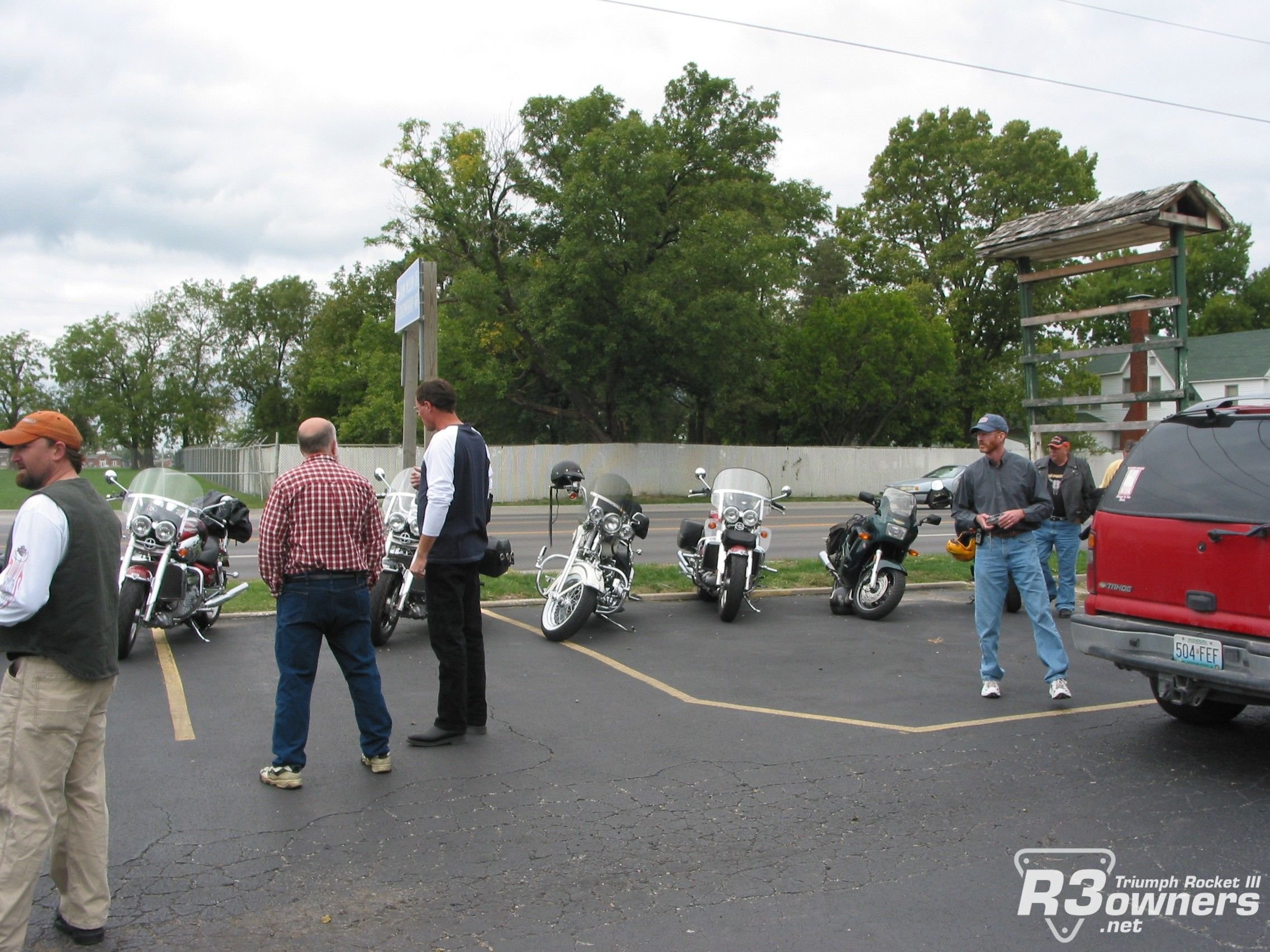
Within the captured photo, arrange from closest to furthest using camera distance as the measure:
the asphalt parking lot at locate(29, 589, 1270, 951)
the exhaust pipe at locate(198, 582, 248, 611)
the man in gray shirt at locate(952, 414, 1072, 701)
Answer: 1. the asphalt parking lot at locate(29, 589, 1270, 951)
2. the man in gray shirt at locate(952, 414, 1072, 701)
3. the exhaust pipe at locate(198, 582, 248, 611)

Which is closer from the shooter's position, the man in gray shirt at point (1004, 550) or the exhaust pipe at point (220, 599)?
the man in gray shirt at point (1004, 550)

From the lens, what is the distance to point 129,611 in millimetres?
7711

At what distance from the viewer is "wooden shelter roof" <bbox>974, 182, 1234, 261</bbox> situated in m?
11.2

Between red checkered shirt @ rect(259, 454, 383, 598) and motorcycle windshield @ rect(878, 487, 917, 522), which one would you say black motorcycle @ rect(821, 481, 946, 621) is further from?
red checkered shirt @ rect(259, 454, 383, 598)

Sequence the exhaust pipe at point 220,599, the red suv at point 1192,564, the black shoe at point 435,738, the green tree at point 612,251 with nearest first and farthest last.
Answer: the red suv at point 1192,564, the black shoe at point 435,738, the exhaust pipe at point 220,599, the green tree at point 612,251

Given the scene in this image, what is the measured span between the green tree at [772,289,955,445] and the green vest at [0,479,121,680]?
38.0m

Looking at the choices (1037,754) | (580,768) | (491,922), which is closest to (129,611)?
(580,768)

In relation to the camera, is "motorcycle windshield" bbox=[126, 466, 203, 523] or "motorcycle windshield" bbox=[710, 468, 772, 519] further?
"motorcycle windshield" bbox=[710, 468, 772, 519]

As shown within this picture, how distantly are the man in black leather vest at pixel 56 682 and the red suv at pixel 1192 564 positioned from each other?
5.15 meters

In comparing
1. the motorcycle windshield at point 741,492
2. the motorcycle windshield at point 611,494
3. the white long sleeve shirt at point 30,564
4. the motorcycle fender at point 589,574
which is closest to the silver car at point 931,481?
the motorcycle windshield at point 741,492

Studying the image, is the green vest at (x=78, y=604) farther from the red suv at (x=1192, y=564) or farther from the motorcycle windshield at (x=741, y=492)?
the motorcycle windshield at (x=741, y=492)

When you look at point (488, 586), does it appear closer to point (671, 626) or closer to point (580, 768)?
point (671, 626)

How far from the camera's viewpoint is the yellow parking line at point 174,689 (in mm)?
6156

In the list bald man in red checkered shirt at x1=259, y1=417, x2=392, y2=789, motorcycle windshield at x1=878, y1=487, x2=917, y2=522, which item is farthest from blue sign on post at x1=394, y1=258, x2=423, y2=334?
bald man in red checkered shirt at x1=259, y1=417, x2=392, y2=789
